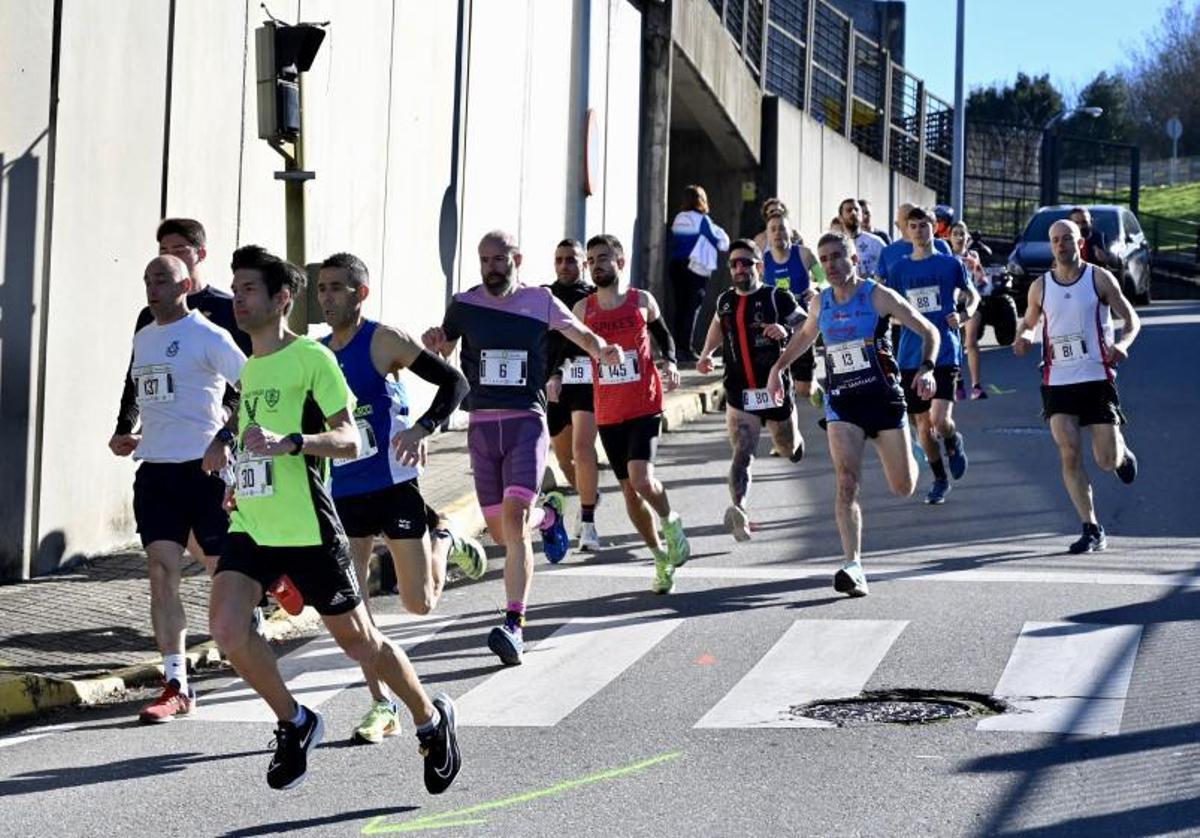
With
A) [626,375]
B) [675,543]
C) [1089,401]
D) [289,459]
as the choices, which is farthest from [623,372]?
[289,459]

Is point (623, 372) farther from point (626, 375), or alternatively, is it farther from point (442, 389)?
point (442, 389)

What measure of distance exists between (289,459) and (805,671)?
3.20 m

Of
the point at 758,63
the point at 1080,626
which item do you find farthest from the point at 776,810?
the point at 758,63

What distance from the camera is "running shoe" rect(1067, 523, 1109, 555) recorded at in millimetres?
13562

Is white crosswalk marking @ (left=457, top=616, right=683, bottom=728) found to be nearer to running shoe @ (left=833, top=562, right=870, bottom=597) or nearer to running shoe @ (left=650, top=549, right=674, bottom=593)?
running shoe @ (left=650, top=549, right=674, bottom=593)

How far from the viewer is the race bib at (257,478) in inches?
299

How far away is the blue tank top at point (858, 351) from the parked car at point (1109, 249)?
23070 mm

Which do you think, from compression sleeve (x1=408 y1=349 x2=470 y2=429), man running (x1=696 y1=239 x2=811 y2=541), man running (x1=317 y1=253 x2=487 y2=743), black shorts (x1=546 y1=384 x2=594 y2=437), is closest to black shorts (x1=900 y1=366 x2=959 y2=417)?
man running (x1=696 y1=239 x2=811 y2=541)

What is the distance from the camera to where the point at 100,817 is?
7500mm

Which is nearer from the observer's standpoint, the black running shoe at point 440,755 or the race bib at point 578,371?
the black running shoe at point 440,755

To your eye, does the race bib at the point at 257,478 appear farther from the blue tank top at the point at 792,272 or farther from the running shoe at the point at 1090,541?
the blue tank top at the point at 792,272

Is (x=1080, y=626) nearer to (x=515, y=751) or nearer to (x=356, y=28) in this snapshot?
(x=515, y=751)

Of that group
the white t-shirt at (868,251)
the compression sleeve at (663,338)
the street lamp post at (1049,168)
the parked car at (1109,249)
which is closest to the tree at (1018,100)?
the street lamp post at (1049,168)

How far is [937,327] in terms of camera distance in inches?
641
